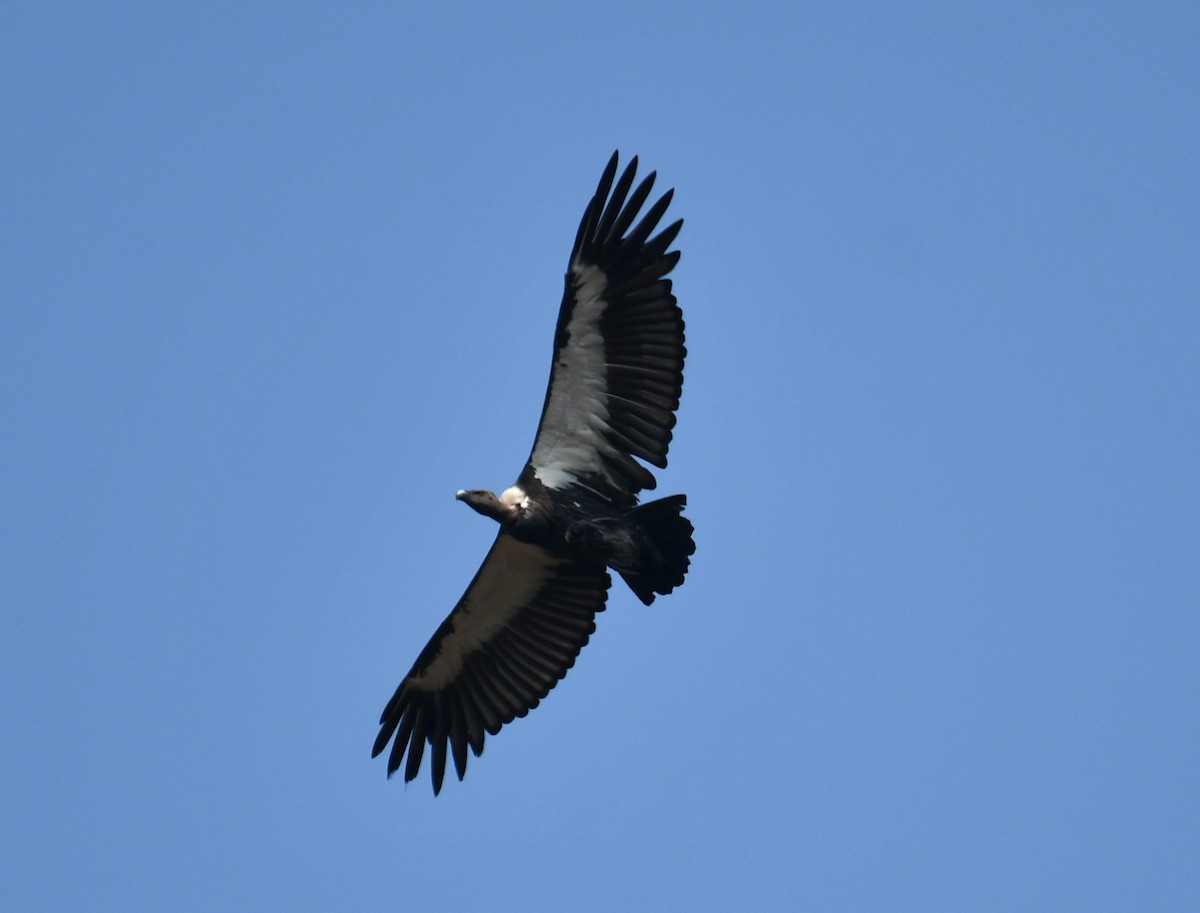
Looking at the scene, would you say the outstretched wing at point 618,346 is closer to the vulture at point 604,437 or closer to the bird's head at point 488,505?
the vulture at point 604,437

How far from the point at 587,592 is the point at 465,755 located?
2.01 m

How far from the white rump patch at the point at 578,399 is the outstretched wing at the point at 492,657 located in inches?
41.0

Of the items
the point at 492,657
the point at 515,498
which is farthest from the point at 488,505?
the point at 492,657

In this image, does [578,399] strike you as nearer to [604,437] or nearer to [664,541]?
[604,437]

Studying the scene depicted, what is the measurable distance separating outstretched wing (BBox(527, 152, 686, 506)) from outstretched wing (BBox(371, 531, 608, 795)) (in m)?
1.25

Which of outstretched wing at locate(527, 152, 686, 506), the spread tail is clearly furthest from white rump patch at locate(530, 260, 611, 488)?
the spread tail

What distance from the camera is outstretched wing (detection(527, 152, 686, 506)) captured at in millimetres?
15867

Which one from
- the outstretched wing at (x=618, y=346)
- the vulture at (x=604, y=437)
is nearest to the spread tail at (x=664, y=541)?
the vulture at (x=604, y=437)

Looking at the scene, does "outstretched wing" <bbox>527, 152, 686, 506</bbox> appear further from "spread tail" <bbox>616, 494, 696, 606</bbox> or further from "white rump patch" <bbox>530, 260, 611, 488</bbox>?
"spread tail" <bbox>616, 494, 696, 606</bbox>

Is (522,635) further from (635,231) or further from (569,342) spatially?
(635,231)

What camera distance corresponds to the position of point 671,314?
1595 cm

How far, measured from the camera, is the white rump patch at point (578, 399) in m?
15.9

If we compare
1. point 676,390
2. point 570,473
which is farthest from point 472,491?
point 676,390

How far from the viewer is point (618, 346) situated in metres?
16.0
